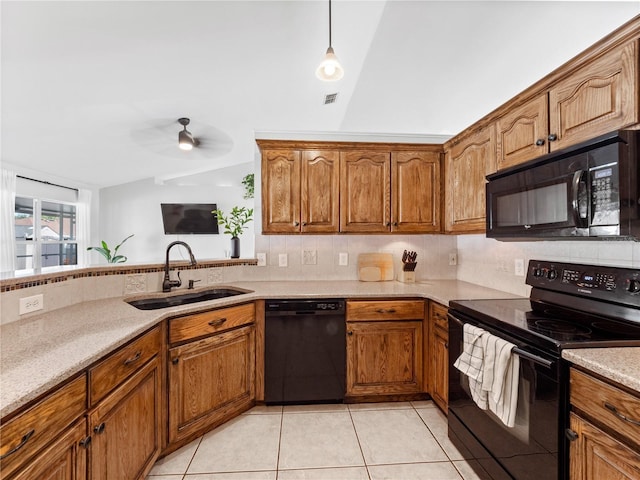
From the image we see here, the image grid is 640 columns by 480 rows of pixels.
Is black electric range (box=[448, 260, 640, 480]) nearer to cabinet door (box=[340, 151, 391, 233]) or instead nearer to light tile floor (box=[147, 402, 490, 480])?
light tile floor (box=[147, 402, 490, 480])

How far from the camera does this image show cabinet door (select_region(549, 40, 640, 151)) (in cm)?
113

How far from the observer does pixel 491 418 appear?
1.38 meters

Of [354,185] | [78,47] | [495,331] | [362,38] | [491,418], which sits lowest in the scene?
[491,418]

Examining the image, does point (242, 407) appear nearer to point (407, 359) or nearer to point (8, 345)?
point (407, 359)

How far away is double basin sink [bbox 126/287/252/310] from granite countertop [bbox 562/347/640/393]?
193 cm

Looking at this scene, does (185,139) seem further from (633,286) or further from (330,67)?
(633,286)

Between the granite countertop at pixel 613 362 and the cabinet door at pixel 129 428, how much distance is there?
67.9 inches

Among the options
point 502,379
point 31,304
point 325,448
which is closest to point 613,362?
point 502,379

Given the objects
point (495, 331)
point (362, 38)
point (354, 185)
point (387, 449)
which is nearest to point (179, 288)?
A: point (354, 185)

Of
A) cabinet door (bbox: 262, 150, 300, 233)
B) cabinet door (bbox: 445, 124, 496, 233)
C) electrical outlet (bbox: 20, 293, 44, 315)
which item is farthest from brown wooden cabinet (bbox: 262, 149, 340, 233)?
electrical outlet (bbox: 20, 293, 44, 315)

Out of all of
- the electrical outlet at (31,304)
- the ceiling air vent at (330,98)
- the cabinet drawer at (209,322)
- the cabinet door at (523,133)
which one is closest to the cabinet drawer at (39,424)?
the cabinet drawer at (209,322)

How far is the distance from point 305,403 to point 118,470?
1242mm

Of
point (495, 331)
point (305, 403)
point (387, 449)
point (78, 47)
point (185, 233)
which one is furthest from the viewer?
point (185, 233)

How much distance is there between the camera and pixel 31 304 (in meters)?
1.45
